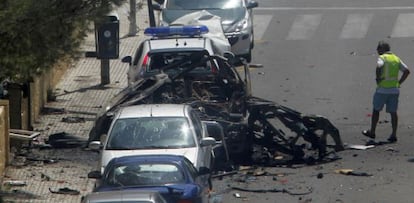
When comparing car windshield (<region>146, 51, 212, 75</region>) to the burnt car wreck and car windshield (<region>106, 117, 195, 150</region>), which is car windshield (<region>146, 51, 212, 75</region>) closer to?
the burnt car wreck

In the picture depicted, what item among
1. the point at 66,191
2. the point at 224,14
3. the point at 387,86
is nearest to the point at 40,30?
the point at 66,191

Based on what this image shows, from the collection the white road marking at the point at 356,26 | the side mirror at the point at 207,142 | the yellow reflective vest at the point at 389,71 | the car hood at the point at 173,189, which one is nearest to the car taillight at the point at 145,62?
the yellow reflective vest at the point at 389,71

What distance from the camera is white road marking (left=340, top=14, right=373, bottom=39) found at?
34.1 meters

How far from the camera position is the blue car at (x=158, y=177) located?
1603 cm

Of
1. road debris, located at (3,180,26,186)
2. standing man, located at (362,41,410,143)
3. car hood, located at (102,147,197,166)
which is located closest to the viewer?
car hood, located at (102,147,197,166)

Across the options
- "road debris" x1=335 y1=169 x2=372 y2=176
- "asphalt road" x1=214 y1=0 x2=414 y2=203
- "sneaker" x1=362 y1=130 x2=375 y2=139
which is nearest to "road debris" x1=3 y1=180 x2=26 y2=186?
"asphalt road" x1=214 y1=0 x2=414 y2=203

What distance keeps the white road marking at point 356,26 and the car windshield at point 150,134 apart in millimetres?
15672

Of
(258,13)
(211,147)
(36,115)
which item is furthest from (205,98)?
(258,13)

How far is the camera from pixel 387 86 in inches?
890

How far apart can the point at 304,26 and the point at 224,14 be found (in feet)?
16.0

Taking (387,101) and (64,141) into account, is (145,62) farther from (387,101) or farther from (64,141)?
(387,101)

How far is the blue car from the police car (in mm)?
5545

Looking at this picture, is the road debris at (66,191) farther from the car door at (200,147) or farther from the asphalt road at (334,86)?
the asphalt road at (334,86)

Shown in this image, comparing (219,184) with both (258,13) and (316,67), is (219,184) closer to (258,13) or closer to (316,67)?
(316,67)
